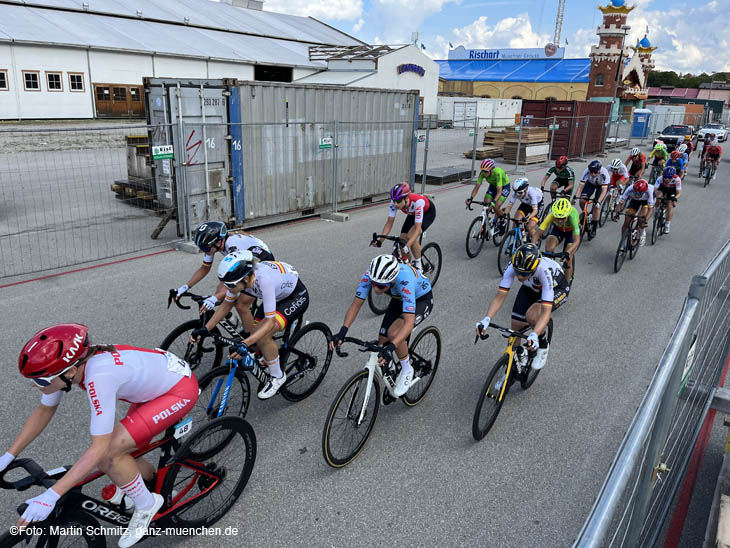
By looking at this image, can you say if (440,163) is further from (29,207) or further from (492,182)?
(29,207)

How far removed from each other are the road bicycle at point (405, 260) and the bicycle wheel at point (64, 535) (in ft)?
16.2

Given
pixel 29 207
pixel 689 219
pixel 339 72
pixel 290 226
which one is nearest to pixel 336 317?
pixel 290 226

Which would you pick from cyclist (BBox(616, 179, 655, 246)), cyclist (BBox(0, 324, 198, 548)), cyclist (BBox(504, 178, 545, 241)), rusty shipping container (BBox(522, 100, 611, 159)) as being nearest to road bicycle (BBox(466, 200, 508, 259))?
cyclist (BBox(504, 178, 545, 241))

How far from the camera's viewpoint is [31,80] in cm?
3086

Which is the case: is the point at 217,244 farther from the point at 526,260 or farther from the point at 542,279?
the point at 542,279

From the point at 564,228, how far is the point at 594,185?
11.1 ft

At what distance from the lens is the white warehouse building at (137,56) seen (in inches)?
1216

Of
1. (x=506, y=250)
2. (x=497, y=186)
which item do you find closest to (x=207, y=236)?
(x=506, y=250)

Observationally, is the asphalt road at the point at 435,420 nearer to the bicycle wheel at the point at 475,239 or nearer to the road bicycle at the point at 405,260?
the road bicycle at the point at 405,260

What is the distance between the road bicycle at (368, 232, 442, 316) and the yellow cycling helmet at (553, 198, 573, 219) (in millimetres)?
1912

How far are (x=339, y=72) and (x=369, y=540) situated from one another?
4168 cm

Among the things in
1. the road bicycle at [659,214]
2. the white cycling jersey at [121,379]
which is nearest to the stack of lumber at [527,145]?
the road bicycle at [659,214]

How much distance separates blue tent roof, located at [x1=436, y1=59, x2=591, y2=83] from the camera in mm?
62906

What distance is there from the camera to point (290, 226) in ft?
41.0
